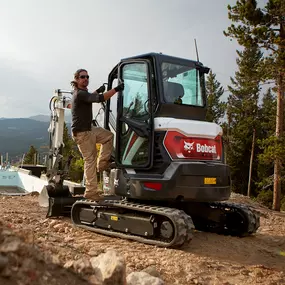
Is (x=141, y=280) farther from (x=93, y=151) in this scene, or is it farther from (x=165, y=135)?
(x=93, y=151)

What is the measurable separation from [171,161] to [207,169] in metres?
0.59

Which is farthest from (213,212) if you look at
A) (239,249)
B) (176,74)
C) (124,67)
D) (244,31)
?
(244,31)

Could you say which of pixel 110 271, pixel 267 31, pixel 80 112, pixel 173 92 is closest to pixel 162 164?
pixel 173 92

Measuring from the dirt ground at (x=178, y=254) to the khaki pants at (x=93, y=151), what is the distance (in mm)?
839

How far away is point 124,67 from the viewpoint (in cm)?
634

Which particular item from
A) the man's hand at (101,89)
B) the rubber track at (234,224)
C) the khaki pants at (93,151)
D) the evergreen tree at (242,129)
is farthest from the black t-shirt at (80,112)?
the evergreen tree at (242,129)

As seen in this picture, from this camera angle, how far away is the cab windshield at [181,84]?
5.98 meters

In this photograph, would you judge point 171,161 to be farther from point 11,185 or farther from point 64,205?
point 11,185

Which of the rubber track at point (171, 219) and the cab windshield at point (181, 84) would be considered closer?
the rubber track at point (171, 219)

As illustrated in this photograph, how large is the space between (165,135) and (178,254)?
1.71 metres

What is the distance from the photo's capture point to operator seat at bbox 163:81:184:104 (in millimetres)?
5926

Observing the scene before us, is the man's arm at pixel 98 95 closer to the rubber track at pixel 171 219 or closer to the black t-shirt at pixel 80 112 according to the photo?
the black t-shirt at pixel 80 112

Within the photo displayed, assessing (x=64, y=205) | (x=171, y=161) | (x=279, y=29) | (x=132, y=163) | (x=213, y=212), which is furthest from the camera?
(x=279, y=29)

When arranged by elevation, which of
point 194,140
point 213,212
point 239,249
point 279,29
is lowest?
point 239,249
